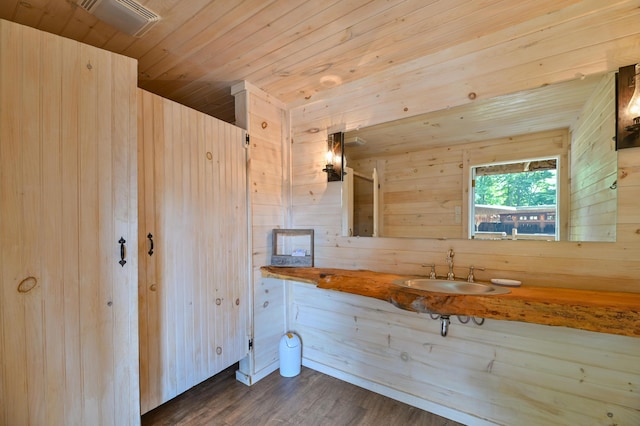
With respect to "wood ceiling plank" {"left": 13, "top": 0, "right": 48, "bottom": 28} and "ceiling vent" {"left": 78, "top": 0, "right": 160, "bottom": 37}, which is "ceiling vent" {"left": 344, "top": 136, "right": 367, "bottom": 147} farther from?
"wood ceiling plank" {"left": 13, "top": 0, "right": 48, "bottom": 28}

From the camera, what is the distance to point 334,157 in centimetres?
217

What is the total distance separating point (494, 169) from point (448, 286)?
0.76m

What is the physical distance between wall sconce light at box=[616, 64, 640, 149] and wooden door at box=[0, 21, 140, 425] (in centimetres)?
240

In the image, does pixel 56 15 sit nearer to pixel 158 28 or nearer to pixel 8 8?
pixel 8 8

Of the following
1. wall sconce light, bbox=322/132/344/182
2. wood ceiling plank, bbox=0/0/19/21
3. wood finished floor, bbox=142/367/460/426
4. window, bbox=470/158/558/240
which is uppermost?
wood ceiling plank, bbox=0/0/19/21

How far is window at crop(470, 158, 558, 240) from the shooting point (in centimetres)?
146

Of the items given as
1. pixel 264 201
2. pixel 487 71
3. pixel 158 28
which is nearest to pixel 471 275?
pixel 487 71

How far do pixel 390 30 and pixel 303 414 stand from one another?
243cm

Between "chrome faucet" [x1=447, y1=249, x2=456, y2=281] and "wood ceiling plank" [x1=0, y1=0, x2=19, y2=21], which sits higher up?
"wood ceiling plank" [x1=0, y1=0, x2=19, y2=21]

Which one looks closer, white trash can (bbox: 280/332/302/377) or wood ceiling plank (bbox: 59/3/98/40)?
wood ceiling plank (bbox: 59/3/98/40)

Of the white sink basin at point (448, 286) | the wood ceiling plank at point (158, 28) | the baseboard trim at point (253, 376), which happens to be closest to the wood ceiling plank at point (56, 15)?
the wood ceiling plank at point (158, 28)

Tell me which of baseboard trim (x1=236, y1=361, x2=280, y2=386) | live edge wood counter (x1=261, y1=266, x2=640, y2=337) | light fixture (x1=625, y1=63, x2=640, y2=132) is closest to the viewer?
live edge wood counter (x1=261, y1=266, x2=640, y2=337)

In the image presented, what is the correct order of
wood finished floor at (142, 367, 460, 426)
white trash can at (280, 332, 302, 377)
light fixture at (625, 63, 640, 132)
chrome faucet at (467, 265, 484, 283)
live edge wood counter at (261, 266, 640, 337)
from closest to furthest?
live edge wood counter at (261, 266, 640, 337) → light fixture at (625, 63, 640, 132) → chrome faucet at (467, 265, 484, 283) → wood finished floor at (142, 367, 460, 426) → white trash can at (280, 332, 302, 377)

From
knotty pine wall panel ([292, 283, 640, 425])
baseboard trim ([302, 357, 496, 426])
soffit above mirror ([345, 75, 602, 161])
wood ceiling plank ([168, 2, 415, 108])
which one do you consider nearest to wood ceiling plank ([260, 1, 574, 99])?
wood ceiling plank ([168, 2, 415, 108])
